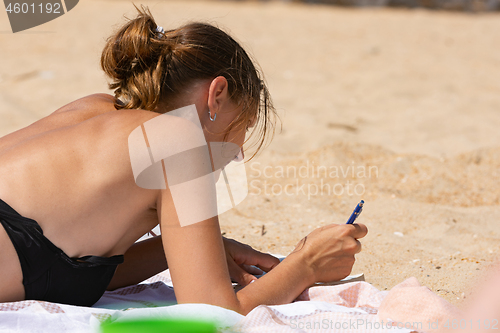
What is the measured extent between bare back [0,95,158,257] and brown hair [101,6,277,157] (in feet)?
0.32

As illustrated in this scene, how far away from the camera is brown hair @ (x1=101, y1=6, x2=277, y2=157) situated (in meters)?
1.42

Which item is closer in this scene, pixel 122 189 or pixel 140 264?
pixel 122 189

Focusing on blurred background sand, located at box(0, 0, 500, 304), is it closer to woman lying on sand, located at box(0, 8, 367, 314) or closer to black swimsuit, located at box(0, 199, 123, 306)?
woman lying on sand, located at box(0, 8, 367, 314)

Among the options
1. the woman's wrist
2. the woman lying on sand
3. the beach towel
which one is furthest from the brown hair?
the beach towel

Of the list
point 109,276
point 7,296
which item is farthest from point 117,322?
point 7,296

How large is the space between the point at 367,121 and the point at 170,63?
107 inches

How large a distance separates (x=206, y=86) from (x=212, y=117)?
0.09 meters

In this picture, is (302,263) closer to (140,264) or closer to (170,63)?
(140,264)

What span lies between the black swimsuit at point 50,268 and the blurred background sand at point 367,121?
2.89ft

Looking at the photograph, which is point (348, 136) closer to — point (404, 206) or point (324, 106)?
point (324, 106)

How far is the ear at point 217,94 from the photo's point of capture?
144 centimetres

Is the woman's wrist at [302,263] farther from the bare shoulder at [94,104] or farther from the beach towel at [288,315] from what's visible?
the bare shoulder at [94,104]

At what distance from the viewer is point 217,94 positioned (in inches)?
57.6

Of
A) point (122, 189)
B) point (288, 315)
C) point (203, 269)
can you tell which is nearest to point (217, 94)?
point (122, 189)
